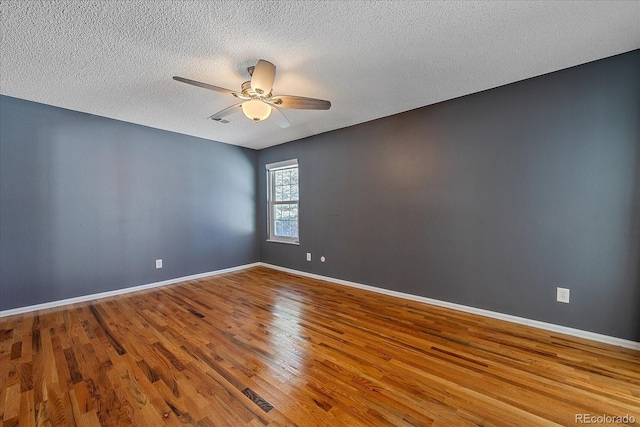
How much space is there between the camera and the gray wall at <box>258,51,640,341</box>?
202 cm

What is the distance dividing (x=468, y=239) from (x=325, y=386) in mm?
2110

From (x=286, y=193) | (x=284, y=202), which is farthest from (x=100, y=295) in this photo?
(x=286, y=193)

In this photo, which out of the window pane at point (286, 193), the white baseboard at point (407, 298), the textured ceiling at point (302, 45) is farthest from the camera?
the window pane at point (286, 193)

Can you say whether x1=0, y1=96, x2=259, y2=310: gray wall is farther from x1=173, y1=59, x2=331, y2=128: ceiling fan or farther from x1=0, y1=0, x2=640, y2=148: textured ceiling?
x1=173, y1=59, x2=331, y2=128: ceiling fan

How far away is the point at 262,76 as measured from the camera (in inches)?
77.5

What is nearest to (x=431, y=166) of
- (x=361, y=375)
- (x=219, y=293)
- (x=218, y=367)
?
(x=361, y=375)

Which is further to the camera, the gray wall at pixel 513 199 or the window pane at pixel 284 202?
the window pane at pixel 284 202

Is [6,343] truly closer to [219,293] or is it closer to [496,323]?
[219,293]

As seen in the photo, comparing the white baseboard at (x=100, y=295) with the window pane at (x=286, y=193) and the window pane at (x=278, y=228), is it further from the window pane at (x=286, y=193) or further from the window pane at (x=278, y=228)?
the window pane at (x=286, y=193)

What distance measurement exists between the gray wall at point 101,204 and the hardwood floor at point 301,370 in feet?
1.96

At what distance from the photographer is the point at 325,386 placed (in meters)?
1.57

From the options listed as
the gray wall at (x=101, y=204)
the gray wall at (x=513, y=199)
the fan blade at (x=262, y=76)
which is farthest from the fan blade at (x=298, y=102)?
the gray wall at (x=101, y=204)

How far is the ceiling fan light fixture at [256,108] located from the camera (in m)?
2.15

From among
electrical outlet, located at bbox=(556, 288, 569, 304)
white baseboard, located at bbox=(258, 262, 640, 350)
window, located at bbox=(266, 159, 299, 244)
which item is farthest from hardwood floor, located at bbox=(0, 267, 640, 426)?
window, located at bbox=(266, 159, 299, 244)
